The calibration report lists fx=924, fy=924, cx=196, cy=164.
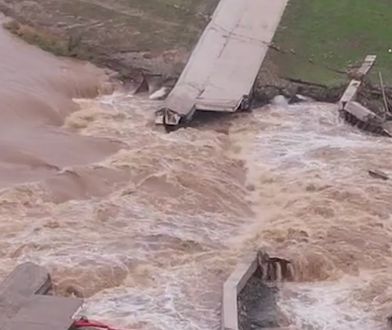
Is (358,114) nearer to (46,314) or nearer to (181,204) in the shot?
(181,204)

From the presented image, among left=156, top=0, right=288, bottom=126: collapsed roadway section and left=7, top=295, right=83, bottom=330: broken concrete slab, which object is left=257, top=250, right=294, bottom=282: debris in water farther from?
left=156, top=0, right=288, bottom=126: collapsed roadway section

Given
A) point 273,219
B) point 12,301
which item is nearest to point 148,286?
point 12,301

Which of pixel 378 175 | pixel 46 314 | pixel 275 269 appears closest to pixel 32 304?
pixel 46 314

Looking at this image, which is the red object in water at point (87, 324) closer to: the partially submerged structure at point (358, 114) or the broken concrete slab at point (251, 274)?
the broken concrete slab at point (251, 274)

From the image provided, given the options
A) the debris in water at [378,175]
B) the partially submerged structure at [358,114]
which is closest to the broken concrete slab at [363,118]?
the partially submerged structure at [358,114]

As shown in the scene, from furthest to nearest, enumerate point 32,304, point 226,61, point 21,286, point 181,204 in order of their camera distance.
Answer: point 226,61 → point 181,204 → point 21,286 → point 32,304

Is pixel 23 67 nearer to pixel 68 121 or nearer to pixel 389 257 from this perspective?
pixel 68 121
